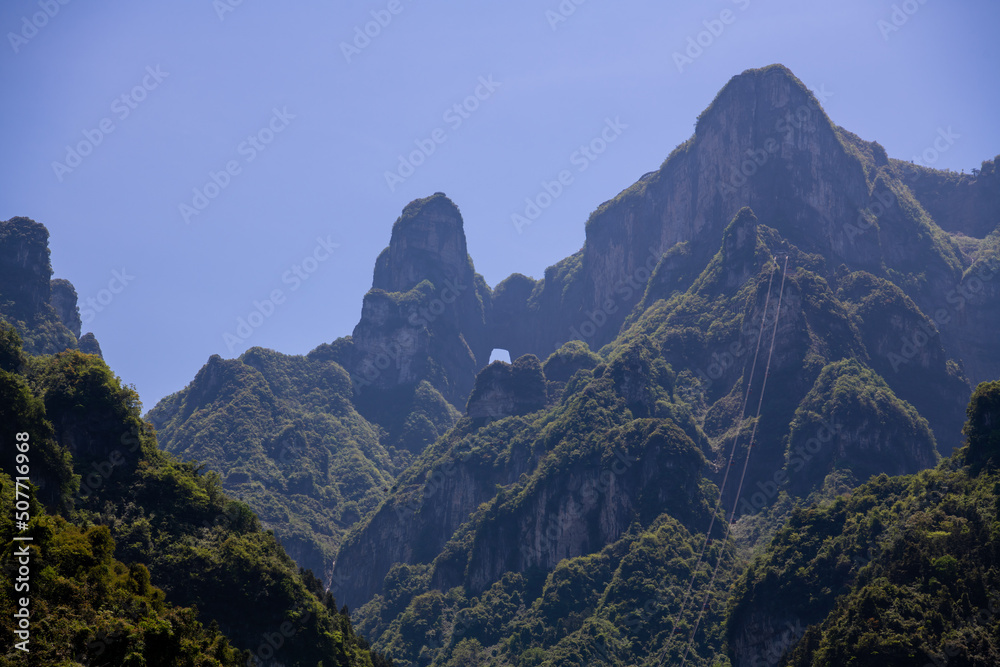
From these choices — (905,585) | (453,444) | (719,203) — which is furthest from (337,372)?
(905,585)

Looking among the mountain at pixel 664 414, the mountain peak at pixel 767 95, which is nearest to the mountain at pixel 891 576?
the mountain at pixel 664 414

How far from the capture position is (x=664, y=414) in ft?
405

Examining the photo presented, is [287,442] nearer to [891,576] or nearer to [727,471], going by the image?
[727,471]

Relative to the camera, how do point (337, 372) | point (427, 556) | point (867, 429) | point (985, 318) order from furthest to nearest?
point (337, 372) < point (985, 318) < point (427, 556) < point (867, 429)

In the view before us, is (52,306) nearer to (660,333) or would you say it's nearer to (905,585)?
(660,333)

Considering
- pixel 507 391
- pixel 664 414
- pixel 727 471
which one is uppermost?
pixel 507 391

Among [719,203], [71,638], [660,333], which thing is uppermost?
[719,203]

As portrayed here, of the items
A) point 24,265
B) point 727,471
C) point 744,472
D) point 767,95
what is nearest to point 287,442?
point 24,265

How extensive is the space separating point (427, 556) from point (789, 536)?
229 ft

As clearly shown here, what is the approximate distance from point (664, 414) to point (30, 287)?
10753cm

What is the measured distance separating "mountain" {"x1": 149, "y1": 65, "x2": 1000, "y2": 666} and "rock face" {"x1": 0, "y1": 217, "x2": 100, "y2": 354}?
33.6m

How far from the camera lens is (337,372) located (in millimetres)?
192750

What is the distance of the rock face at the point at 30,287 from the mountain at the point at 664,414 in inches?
1324

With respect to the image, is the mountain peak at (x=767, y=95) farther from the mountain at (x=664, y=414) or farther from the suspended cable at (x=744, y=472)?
the suspended cable at (x=744, y=472)
